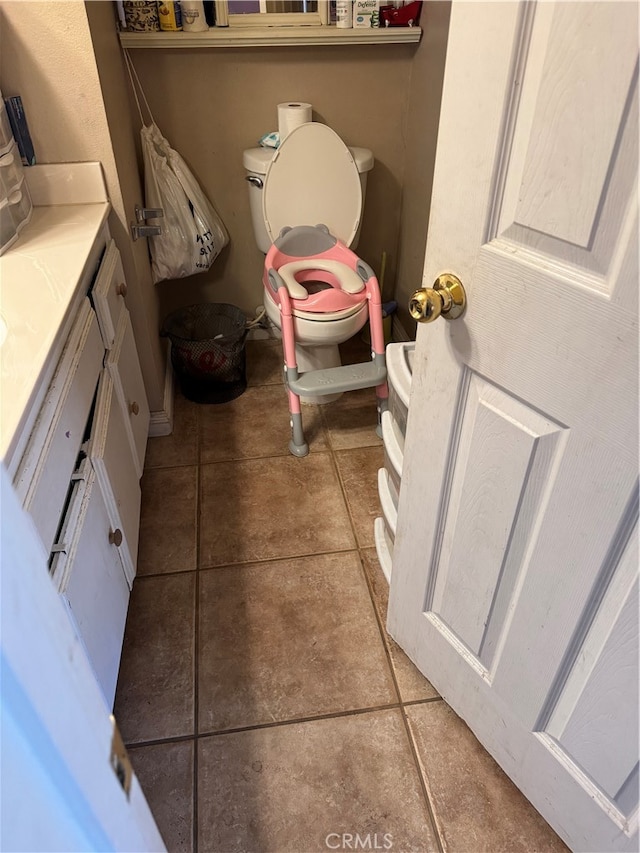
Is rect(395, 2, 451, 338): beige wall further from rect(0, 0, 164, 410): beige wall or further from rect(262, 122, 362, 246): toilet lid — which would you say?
rect(0, 0, 164, 410): beige wall

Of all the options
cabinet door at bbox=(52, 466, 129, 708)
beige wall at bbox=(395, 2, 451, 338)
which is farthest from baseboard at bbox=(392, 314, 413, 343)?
cabinet door at bbox=(52, 466, 129, 708)

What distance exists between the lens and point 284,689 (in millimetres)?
1367

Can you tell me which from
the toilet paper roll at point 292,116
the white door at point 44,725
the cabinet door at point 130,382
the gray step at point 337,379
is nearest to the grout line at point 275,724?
the cabinet door at point 130,382

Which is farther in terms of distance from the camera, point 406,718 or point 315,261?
point 315,261

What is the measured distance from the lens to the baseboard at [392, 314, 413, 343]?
8.35 feet

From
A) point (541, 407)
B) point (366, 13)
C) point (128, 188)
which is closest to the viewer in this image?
point (541, 407)

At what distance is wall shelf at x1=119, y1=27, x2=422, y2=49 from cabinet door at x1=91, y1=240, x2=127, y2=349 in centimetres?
79

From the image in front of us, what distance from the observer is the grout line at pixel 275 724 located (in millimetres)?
1272

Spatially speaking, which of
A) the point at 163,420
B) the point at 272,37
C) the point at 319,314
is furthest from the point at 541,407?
the point at 272,37

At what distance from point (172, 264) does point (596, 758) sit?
6.09 feet

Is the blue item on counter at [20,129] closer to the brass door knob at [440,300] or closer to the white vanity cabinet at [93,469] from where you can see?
the white vanity cabinet at [93,469]

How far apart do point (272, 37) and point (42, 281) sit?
133cm

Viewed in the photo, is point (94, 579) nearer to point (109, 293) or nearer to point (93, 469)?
point (93, 469)

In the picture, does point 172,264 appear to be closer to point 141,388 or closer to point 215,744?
point 141,388
